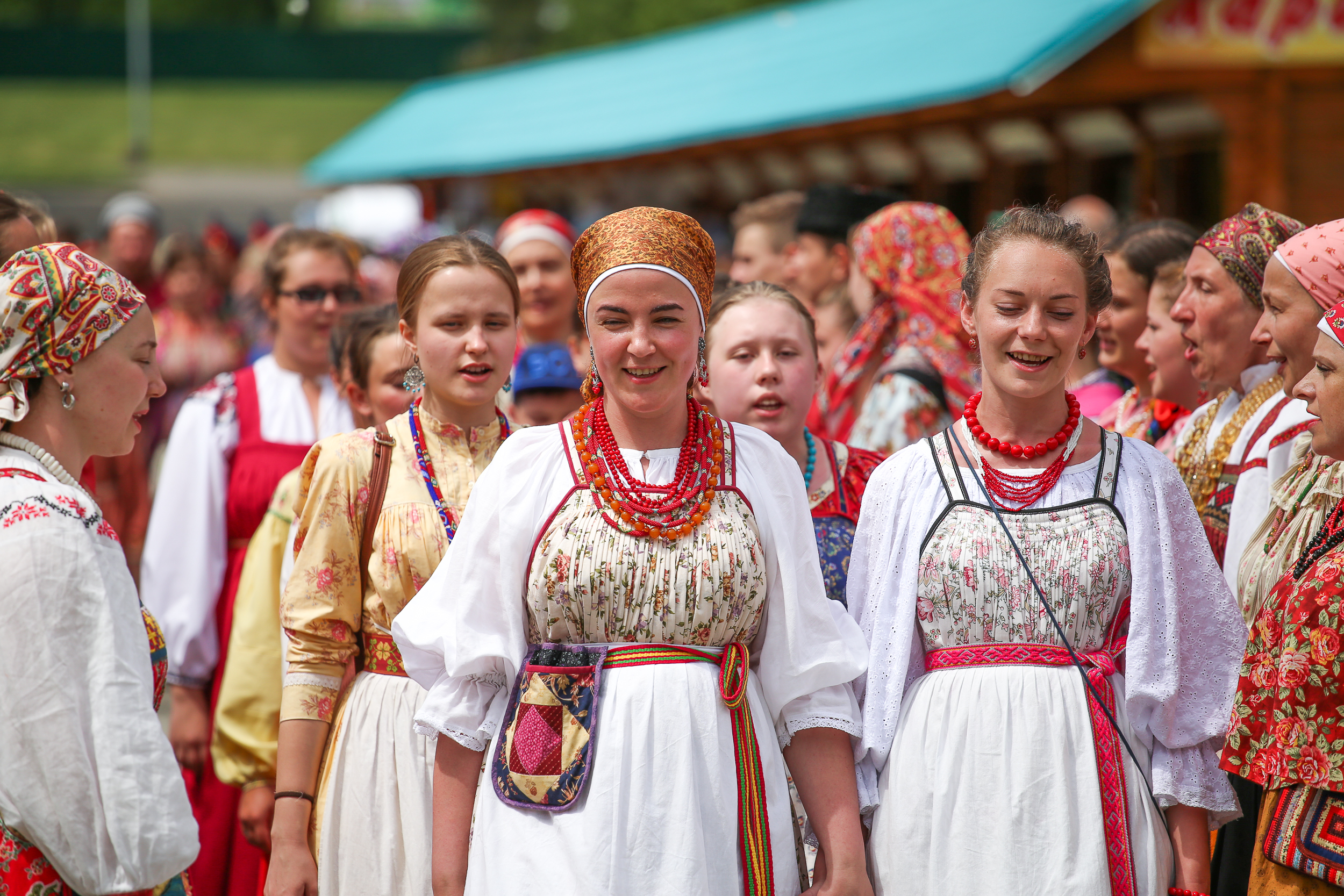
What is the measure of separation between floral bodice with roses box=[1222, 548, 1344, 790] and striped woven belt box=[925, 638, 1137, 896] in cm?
22

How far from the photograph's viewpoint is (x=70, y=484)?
2.53m

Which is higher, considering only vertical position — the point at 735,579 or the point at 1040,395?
the point at 1040,395

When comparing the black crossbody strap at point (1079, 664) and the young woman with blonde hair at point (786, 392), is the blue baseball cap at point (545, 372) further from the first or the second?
the black crossbody strap at point (1079, 664)

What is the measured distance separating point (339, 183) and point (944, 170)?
11.7m

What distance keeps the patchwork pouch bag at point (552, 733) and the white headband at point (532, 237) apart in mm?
2792

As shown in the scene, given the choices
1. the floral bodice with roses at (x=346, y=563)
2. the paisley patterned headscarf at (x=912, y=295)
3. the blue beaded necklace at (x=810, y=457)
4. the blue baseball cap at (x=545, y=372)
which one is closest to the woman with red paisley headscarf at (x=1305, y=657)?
the blue beaded necklace at (x=810, y=457)

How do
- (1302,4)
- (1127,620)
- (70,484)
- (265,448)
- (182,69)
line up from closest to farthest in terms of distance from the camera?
(70,484)
(1127,620)
(265,448)
(1302,4)
(182,69)

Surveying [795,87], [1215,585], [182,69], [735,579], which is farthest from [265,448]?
[182,69]

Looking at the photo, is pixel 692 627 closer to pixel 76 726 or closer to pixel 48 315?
pixel 76 726

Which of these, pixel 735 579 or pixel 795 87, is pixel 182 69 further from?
pixel 735 579

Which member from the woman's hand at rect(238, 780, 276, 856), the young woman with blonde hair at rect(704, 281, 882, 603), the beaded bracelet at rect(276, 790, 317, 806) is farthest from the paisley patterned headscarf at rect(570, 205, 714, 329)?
the woman's hand at rect(238, 780, 276, 856)

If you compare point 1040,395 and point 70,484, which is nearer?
point 70,484

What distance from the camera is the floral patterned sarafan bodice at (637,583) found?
2.54 m

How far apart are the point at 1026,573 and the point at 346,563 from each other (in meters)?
1.47
